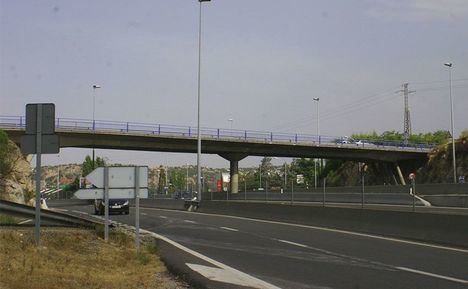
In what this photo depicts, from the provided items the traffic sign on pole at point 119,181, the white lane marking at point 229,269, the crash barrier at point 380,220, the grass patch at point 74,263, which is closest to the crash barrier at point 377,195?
the crash barrier at point 380,220

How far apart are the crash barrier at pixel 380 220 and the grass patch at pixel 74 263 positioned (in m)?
8.49

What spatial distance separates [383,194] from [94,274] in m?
36.2

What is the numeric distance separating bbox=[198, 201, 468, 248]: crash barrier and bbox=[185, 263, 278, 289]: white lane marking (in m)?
7.88

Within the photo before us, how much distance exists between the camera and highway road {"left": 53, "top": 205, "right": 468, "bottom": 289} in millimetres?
10117

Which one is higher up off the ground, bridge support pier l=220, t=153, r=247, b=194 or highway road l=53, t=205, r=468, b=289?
bridge support pier l=220, t=153, r=247, b=194

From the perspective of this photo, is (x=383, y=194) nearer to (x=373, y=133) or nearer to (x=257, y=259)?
(x=257, y=259)

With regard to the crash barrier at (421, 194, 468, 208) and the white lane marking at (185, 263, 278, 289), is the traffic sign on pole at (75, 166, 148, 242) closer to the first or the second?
the white lane marking at (185, 263, 278, 289)

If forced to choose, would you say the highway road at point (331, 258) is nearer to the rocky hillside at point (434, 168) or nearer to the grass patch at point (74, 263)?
the grass patch at point (74, 263)

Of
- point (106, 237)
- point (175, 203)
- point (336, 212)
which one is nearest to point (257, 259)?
point (106, 237)

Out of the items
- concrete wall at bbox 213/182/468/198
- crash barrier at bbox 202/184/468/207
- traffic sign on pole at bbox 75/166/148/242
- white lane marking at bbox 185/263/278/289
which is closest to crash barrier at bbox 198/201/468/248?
crash barrier at bbox 202/184/468/207

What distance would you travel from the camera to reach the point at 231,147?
66.6m

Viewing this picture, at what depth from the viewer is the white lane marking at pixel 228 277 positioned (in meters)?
9.54

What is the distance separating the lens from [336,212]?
22875 mm

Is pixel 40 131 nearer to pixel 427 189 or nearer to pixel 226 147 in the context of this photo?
pixel 427 189
